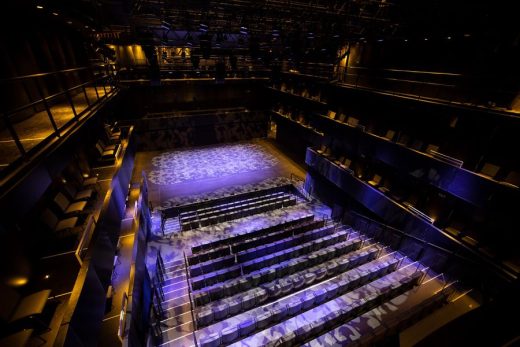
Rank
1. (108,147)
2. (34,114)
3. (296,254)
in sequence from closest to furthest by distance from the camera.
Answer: (34,114), (296,254), (108,147)

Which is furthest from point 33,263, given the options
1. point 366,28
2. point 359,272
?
point 366,28

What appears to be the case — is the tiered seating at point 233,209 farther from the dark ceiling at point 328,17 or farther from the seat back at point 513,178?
the seat back at point 513,178

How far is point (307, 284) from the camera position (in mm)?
6355

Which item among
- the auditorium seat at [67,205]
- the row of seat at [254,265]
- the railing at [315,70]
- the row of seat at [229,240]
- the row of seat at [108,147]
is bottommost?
the row of seat at [229,240]

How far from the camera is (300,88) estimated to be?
564 inches

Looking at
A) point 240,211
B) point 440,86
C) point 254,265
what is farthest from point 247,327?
point 440,86

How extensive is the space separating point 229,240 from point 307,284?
2990 mm

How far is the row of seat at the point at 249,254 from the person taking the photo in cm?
674

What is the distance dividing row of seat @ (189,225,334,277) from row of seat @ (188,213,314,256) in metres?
0.45

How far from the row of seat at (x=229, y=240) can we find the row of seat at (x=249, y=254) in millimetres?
454

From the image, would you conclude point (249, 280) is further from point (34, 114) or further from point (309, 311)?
point (34, 114)

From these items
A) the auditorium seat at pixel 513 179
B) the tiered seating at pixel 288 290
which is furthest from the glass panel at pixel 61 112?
the auditorium seat at pixel 513 179

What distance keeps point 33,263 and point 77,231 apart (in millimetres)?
686

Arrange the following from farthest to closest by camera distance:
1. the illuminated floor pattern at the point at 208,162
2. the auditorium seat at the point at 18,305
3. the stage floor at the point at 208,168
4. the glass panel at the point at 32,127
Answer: the illuminated floor pattern at the point at 208,162 → the stage floor at the point at 208,168 → the glass panel at the point at 32,127 → the auditorium seat at the point at 18,305
